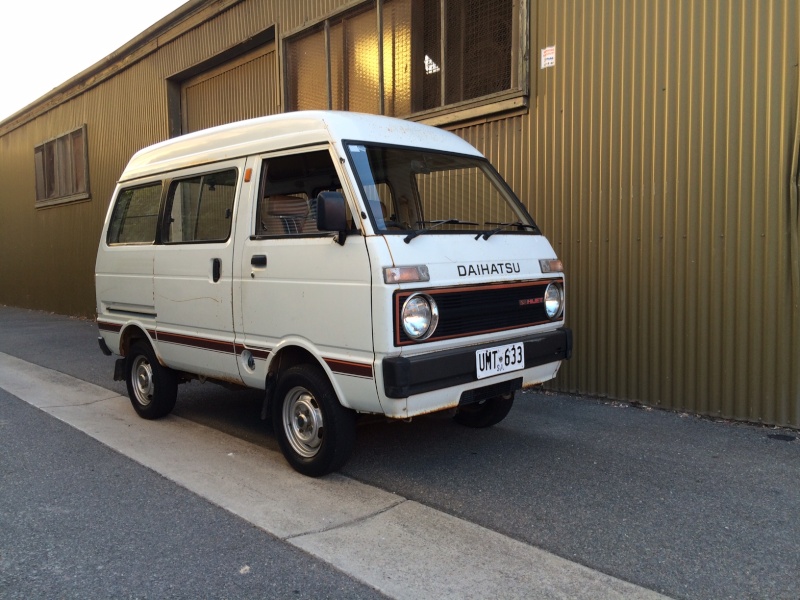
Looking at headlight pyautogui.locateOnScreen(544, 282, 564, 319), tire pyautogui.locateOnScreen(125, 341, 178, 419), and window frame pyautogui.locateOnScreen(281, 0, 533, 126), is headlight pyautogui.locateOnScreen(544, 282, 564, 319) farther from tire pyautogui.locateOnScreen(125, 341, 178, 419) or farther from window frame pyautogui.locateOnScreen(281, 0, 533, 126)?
tire pyautogui.locateOnScreen(125, 341, 178, 419)

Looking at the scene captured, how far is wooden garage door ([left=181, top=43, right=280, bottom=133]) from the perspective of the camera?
36.4ft

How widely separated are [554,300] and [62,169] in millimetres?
16068

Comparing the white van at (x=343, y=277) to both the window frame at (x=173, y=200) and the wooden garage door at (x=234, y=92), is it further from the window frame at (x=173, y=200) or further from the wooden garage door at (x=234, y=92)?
the wooden garage door at (x=234, y=92)

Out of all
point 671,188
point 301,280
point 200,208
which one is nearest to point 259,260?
point 301,280


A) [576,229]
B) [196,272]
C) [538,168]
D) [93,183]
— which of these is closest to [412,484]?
[196,272]

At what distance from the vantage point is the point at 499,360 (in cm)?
437

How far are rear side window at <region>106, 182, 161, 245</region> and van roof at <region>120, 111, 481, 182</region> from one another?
0.27m

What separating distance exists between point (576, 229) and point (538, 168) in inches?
30.5

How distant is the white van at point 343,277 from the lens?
397cm

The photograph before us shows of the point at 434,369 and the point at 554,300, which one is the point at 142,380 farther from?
the point at 554,300

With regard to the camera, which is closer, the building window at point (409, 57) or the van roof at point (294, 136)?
the van roof at point (294, 136)

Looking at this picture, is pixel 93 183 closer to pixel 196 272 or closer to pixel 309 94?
pixel 309 94

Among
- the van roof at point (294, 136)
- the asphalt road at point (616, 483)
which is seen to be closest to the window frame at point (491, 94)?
the van roof at point (294, 136)

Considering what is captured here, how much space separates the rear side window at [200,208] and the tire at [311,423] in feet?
4.28
